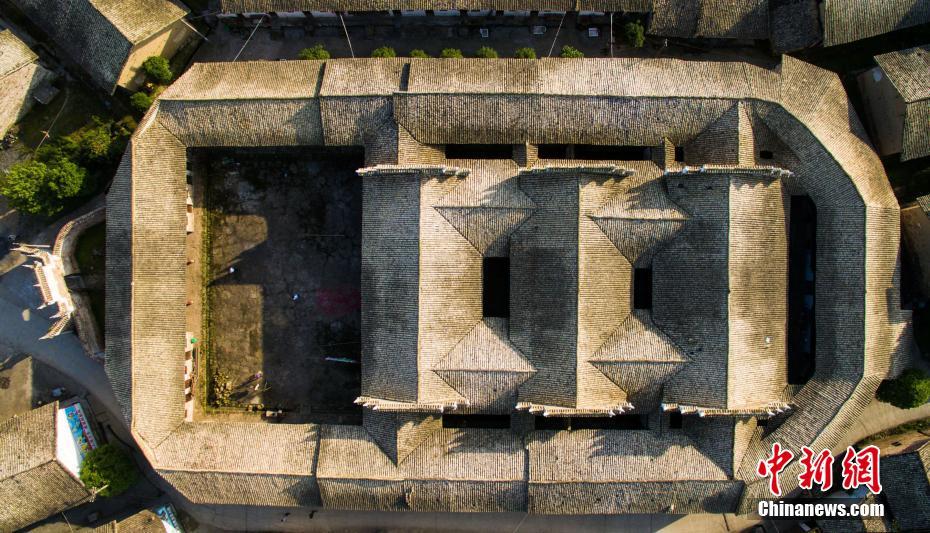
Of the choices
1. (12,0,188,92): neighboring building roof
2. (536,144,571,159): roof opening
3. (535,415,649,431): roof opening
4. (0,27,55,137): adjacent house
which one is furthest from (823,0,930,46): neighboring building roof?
(0,27,55,137): adjacent house

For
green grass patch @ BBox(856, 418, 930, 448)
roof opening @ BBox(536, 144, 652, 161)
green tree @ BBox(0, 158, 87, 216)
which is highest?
roof opening @ BBox(536, 144, 652, 161)

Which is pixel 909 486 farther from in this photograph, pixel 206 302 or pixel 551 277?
pixel 206 302

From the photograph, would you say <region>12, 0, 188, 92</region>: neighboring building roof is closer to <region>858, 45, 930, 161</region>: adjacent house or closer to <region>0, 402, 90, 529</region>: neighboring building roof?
<region>0, 402, 90, 529</region>: neighboring building roof

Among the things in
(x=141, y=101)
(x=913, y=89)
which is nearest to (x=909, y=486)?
(x=913, y=89)

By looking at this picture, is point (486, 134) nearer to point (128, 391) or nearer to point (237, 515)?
point (128, 391)

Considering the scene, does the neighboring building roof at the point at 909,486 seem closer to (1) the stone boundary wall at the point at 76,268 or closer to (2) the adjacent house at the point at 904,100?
(2) the adjacent house at the point at 904,100
